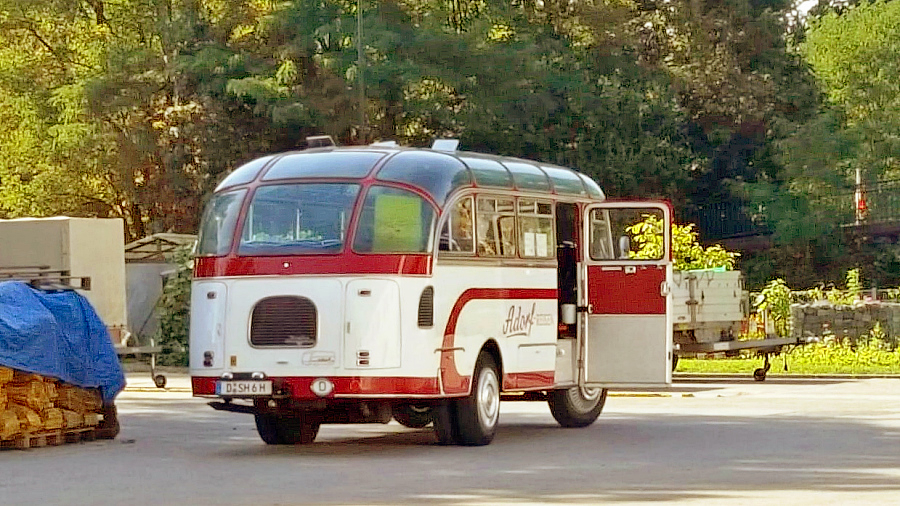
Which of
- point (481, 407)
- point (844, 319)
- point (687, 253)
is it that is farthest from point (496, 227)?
point (844, 319)

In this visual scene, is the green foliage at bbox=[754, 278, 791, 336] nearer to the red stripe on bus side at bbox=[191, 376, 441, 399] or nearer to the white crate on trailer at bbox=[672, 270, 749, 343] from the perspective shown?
the white crate on trailer at bbox=[672, 270, 749, 343]

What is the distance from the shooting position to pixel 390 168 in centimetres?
1708

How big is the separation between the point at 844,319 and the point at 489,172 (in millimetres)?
19240

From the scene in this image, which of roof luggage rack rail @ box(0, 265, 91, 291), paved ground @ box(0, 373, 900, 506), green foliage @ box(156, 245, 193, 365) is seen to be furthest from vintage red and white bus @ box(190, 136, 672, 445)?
green foliage @ box(156, 245, 193, 365)

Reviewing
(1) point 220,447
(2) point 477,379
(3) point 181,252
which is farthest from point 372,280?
(3) point 181,252

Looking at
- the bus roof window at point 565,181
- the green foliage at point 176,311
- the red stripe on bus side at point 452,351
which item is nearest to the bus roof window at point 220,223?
the red stripe on bus side at point 452,351

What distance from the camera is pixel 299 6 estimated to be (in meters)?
46.1

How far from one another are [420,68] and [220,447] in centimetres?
2726

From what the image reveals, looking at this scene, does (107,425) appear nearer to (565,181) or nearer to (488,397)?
(488,397)

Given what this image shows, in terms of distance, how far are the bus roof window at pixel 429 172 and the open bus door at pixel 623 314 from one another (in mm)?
2890

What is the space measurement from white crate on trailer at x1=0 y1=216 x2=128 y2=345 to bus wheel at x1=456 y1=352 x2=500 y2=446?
11.6 metres

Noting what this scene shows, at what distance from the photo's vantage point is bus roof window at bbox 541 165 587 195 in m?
19.6

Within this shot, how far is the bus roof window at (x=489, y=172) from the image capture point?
58.3 feet

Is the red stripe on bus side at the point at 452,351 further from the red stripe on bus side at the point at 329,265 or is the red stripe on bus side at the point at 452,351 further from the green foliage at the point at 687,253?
the green foliage at the point at 687,253
